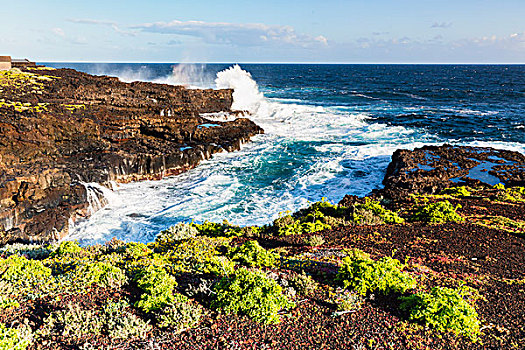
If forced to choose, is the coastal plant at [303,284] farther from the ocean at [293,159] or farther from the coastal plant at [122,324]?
the ocean at [293,159]

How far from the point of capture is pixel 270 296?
6.14 meters

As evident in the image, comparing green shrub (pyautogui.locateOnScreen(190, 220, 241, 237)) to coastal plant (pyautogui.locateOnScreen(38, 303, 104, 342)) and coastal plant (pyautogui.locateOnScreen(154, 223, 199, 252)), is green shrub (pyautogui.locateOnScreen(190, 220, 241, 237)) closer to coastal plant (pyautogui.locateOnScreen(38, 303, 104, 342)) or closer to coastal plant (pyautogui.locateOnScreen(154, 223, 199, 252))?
coastal plant (pyautogui.locateOnScreen(154, 223, 199, 252))

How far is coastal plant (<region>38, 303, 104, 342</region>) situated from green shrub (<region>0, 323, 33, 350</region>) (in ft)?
0.81

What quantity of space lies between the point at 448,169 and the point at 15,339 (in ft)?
71.7

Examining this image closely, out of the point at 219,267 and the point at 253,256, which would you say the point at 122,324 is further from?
the point at 253,256

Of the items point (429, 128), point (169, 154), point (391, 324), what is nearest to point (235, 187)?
point (169, 154)

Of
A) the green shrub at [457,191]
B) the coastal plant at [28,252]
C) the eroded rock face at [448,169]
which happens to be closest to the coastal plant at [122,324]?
the coastal plant at [28,252]

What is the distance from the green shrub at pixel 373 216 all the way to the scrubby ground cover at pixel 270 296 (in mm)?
1939

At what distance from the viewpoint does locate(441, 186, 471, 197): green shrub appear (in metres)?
16.0

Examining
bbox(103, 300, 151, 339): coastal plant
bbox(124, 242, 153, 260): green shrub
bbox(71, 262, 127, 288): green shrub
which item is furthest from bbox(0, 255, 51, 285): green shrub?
bbox(103, 300, 151, 339): coastal plant

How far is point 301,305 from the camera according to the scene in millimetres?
6430

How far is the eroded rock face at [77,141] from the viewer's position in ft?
52.5

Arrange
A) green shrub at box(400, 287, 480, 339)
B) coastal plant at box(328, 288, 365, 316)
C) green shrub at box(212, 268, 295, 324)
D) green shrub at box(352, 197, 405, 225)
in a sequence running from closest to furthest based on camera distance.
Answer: green shrub at box(400, 287, 480, 339), green shrub at box(212, 268, 295, 324), coastal plant at box(328, 288, 365, 316), green shrub at box(352, 197, 405, 225)

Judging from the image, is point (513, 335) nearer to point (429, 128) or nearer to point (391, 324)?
point (391, 324)
